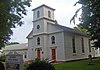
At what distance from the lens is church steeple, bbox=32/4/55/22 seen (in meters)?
33.2

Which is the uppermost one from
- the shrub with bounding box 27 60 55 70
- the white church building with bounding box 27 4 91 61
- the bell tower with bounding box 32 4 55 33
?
the bell tower with bounding box 32 4 55 33

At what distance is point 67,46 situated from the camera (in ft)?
100

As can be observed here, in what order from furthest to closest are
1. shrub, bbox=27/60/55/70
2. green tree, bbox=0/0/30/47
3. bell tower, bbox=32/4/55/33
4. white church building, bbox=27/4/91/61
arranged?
bell tower, bbox=32/4/55/33
white church building, bbox=27/4/91/61
green tree, bbox=0/0/30/47
shrub, bbox=27/60/55/70

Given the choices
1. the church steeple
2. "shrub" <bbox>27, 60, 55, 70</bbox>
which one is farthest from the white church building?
"shrub" <bbox>27, 60, 55, 70</bbox>

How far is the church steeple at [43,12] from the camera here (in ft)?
109

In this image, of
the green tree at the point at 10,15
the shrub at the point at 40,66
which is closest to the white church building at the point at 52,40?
the green tree at the point at 10,15

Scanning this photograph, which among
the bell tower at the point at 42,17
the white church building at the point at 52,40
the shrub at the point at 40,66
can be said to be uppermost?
the bell tower at the point at 42,17

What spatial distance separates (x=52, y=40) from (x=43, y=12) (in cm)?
575

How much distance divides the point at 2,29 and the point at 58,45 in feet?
51.1

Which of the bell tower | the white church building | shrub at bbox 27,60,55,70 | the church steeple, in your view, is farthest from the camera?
the church steeple

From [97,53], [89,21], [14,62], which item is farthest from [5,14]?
[97,53]

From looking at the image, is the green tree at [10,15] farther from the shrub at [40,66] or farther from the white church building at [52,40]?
the white church building at [52,40]

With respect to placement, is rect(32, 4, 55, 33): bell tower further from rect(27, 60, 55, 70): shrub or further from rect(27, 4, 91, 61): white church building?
rect(27, 60, 55, 70): shrub

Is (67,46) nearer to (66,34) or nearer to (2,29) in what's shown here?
(66,34)
